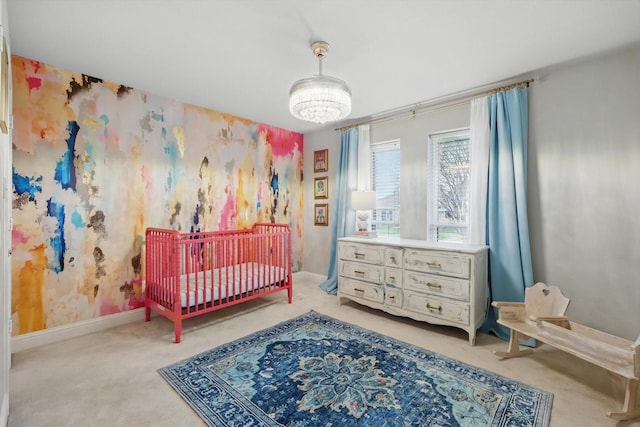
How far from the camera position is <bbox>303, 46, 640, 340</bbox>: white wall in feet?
7.31

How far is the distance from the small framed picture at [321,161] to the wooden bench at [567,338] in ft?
9.57

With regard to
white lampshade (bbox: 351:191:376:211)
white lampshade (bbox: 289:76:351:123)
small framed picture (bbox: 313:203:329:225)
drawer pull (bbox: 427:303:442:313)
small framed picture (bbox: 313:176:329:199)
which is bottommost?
drawer pull (bbox: 427:303:442:313)

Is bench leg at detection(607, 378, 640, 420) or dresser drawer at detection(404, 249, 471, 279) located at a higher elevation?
dresser drawer at detection(404, 249, 471, 279)

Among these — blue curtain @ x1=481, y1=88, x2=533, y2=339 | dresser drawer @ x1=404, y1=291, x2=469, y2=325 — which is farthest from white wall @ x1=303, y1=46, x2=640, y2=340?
dresser drawer @ x1=404, y1=291, x2=469, y2=325

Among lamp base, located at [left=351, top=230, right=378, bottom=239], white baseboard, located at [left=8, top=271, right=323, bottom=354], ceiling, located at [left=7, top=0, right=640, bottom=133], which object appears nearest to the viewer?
ceiling, located at [left=7, top=0, right=640, bottom=133]

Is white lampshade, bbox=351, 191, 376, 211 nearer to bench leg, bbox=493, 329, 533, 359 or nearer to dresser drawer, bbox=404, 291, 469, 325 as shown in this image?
dresser drawer, bbox=404, 291, 469, 325

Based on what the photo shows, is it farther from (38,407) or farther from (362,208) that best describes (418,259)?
(38,407)

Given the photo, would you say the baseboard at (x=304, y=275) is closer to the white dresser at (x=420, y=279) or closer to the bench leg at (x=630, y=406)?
the white dresser at (x=420, y=279)

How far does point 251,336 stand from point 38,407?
140 centimetres

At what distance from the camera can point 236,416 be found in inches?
65.2

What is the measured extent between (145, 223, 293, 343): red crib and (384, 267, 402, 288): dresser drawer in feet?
4.10

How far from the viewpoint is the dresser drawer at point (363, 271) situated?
3134 millimetres

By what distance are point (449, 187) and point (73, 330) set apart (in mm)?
3973

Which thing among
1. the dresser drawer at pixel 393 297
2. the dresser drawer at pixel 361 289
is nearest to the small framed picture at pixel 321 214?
the dresser drawer at pixel 361 289
